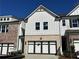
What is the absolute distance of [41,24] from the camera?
31688 millimetres

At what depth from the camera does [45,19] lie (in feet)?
104

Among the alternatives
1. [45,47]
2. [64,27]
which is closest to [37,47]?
[45,47]

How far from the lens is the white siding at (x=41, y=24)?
30.9 metres

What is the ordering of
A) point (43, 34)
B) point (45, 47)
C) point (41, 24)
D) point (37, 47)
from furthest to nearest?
point (41, 24) → point (43, 34) → point (37, 47) → point (45, 47)

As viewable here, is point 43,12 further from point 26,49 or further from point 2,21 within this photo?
point 2,21

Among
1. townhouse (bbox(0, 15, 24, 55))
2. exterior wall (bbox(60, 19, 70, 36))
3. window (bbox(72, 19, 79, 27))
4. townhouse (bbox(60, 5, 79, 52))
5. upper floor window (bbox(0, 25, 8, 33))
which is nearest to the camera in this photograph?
townhouse (bbox(60, 5, 79, 52))

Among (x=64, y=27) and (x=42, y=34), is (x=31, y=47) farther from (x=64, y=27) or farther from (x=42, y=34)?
(x=64, y=27)

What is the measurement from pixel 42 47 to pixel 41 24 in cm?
459

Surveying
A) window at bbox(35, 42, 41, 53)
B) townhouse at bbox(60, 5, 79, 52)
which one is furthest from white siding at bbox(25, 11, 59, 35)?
townhouse at bbox(60, 5, 79, 52)

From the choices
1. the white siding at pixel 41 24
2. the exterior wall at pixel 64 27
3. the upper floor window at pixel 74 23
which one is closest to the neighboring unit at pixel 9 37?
the white siding at pixel 41 24

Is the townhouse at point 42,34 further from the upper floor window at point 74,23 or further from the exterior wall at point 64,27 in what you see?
the upper floor window at point 74,23

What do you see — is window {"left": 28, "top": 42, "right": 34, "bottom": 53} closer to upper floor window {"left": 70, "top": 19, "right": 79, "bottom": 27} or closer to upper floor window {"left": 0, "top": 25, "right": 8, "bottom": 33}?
upper floor window {"left": 0, "top": 25, "right": 8, "bottom": 33}

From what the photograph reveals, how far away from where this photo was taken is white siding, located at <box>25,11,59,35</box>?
101 ft

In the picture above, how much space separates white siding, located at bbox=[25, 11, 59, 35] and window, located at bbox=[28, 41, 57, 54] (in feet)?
6.38
